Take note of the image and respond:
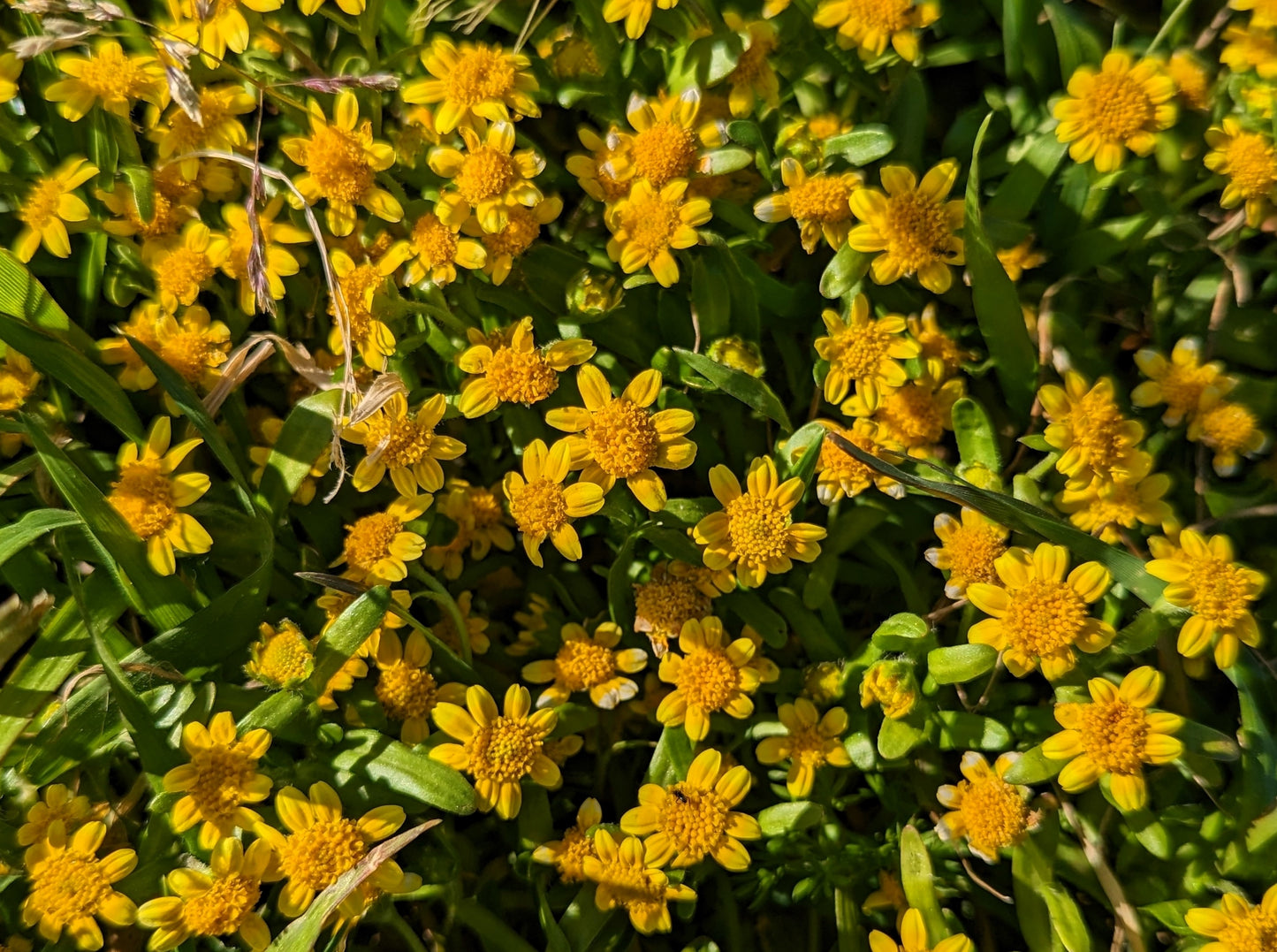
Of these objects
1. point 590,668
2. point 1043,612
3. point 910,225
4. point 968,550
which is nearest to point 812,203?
point 910,225

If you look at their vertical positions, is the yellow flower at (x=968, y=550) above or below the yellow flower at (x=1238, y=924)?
above

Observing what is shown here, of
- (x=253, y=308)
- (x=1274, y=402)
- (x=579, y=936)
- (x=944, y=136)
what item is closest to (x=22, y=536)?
(x=253, y=308)

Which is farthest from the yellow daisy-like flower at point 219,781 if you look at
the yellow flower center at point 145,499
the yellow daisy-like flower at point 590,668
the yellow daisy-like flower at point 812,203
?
the yellow daisy-like flower at point 812,203

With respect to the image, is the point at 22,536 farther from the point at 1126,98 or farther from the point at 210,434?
the point at 1126,98

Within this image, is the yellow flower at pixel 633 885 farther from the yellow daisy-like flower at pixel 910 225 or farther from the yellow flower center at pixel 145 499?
the yellow daisy-like flower at pixel 910 225

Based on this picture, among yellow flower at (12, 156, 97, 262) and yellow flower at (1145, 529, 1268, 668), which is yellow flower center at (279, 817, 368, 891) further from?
yellow flower at (1145, 529, 1268, 668)

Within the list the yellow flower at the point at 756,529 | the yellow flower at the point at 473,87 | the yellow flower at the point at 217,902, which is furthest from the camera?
the yellow flower at the point at 473,87

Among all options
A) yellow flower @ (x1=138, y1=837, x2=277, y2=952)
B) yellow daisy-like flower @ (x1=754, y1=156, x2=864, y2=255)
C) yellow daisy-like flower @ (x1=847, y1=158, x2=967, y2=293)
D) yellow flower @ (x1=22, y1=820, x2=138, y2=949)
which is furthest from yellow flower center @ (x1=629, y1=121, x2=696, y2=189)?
yellow flower @ (x1=22, y1=820, x2=138, y2=949)
